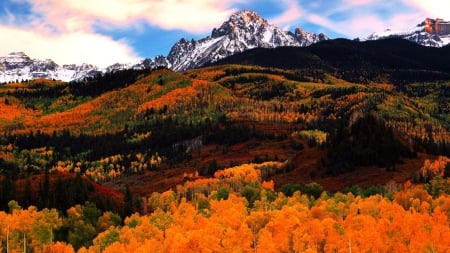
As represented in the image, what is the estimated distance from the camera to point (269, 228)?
155375 millimetres

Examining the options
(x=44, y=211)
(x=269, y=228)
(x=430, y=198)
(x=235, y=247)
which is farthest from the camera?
(x=430, y=198)

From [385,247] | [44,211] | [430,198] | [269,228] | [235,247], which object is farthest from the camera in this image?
[430,198]

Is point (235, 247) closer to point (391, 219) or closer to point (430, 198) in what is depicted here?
point (391, 219)

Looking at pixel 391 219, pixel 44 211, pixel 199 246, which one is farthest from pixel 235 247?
pixel 44 211

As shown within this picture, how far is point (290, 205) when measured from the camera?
19625 cm

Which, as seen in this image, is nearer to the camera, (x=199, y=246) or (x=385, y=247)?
(x=385, y=247)

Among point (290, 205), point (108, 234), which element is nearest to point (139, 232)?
point (108, 234)

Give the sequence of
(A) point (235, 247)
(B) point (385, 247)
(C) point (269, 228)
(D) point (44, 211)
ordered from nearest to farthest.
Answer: (B) point (385, 247)
(A) point (235, 247)
(C) point (269, 228)
(D) point (44, 211)

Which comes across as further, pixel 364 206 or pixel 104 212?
pixel 104 212

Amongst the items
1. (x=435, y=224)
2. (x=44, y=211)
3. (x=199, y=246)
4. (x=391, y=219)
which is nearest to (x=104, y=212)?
(x=44, y=211)

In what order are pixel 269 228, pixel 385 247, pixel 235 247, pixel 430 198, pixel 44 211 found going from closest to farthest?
1. pixel 385 247
2. pixel 235 247
3. pixel 269 228
4. pixel 44 211
5. pixel 430 198

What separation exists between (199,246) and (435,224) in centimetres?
5774

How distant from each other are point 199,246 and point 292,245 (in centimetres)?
2250

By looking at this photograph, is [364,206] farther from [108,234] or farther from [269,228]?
[108,234]
